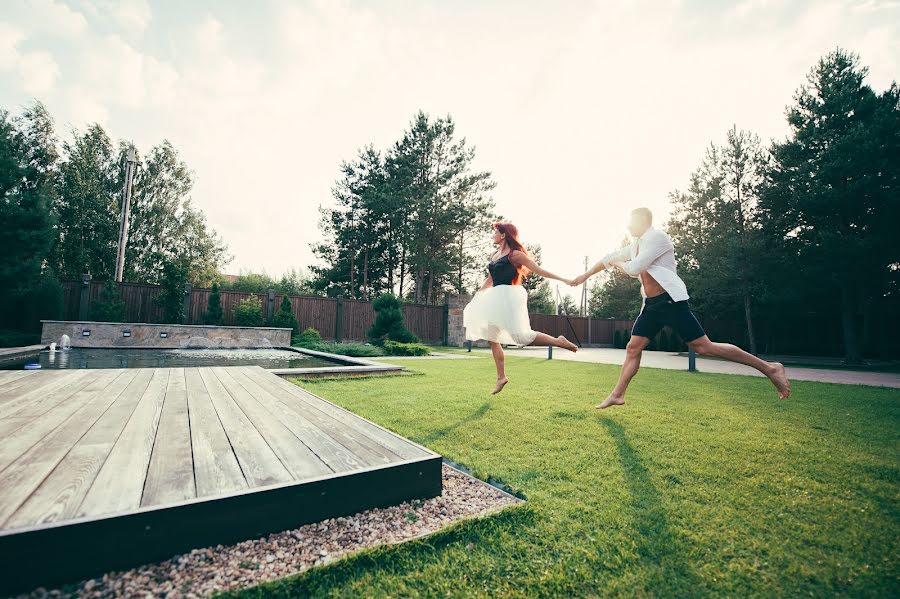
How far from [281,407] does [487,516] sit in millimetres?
1809

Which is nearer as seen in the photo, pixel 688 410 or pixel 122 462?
pixel 122 462

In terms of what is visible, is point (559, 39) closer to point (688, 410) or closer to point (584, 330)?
point (688, 410)

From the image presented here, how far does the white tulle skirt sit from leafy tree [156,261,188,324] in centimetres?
1397

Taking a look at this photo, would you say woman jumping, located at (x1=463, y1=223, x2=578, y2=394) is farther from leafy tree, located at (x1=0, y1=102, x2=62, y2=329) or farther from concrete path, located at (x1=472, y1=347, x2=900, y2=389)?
leafy tree, located at (x1=0, y1=102, x2=62, y2=329)

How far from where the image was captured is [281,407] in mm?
2777

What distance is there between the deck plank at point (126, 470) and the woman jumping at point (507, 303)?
2307 mm

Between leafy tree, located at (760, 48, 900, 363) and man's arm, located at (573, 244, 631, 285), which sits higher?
leafy tree, located at (760, 48, 900, 363)

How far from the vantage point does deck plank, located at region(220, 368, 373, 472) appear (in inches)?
67.0

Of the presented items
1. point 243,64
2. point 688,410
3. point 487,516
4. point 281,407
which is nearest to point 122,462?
point 281,407

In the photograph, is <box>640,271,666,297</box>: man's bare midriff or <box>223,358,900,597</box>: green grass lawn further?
<box>640,271,666,297</box>: man's bare midriff

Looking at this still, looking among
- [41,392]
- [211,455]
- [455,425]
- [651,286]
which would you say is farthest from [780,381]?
[41,392]

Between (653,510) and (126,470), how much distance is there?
223cm

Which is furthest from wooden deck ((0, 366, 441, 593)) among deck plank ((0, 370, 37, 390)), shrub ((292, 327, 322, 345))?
shrub ((292, 327, 322, 345))

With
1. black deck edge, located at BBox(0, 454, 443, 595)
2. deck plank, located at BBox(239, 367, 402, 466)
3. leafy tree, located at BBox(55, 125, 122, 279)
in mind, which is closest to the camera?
black deck edge, located at BBox(0, 454, 443, 595)
